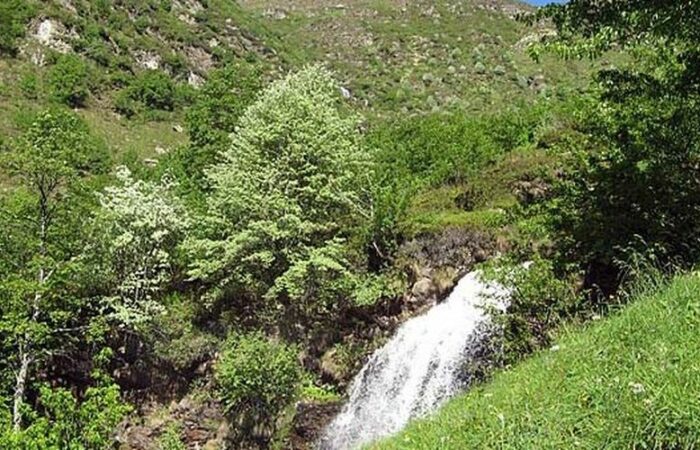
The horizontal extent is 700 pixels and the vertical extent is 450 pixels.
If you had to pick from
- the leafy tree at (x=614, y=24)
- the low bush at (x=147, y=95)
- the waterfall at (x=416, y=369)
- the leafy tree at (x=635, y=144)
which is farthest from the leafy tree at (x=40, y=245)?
the low bush at (x=147, y=95)

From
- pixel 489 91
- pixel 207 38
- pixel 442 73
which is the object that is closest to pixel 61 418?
pixel 489 91

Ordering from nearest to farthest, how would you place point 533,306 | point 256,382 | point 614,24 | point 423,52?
point 614,24 → point 533,306 → point 256,382 → point 423,52

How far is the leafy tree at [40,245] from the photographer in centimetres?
1798

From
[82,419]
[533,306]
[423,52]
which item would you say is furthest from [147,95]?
[533,306]

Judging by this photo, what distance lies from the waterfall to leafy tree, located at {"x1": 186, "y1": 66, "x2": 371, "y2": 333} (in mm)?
2868

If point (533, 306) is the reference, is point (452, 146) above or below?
above

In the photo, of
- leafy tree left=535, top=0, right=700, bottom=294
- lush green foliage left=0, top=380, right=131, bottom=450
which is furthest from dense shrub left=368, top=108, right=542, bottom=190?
lush green foliage left=0, top=380, right=131, bottom=450

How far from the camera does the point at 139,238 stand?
21.3 m

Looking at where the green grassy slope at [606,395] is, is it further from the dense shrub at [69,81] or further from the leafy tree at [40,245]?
the dense shrub at [69,81]

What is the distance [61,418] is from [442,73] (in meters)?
45.9

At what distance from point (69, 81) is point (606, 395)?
45.8m

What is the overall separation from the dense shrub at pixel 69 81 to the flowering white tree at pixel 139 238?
2425 cm

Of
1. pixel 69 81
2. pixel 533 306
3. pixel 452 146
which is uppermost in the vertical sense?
pixel 69 81

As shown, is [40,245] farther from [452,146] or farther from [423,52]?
[423,52]
